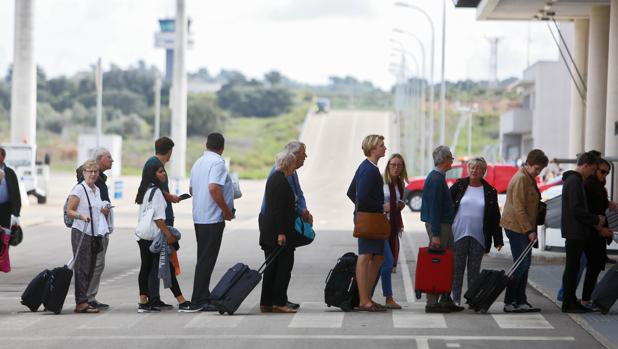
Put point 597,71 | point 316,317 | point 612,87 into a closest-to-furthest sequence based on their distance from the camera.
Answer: point 316,317, point 612,87, point 597,71

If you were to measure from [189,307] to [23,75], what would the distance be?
39.8 meters

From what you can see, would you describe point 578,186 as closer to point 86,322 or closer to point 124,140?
point 86,322

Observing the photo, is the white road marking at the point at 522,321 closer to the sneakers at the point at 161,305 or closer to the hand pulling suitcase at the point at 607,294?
the hand pulling suitcase at the point at 607,294

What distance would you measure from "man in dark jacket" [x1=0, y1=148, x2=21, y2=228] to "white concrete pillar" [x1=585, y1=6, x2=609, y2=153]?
23040mm

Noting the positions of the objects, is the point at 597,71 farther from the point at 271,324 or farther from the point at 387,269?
the point at 271,324

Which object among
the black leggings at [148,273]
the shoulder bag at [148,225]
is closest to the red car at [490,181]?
the black leggings at [148,273]

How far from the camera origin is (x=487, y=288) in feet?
49.5

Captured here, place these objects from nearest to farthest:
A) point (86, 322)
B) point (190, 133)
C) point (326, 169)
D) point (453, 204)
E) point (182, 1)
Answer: point (86, 322), point (453, 204), point (182, 1), point (326, 169), point (190, 133)

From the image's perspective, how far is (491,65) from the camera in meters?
167

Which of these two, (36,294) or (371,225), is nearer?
(371,225)

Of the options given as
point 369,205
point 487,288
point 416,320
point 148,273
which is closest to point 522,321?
point 487,288

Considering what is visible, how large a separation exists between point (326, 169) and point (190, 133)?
192 ft

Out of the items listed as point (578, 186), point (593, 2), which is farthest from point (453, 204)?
point (593, 2)

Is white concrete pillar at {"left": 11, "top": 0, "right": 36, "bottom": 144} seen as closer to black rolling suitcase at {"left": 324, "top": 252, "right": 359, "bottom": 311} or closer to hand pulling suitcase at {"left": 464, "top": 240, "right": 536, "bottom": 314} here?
black rolling suitcase at {"left": 324, "top": 252, "right": 359, "bottom": 311}
